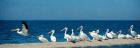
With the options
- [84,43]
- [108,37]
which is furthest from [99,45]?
[108,37]

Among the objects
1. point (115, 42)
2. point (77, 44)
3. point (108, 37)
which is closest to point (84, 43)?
point (77, 44)

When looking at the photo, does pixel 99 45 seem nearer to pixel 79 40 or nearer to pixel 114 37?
pixel 79 40

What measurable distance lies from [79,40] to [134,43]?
17.2ft

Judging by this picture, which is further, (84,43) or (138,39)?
(138,39)

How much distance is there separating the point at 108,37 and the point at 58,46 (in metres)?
9.88

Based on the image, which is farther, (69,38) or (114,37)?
(114,37)

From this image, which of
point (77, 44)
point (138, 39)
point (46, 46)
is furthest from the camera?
point (138, 39)

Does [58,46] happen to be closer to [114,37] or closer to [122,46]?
[122,46]

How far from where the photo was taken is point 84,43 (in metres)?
35.1

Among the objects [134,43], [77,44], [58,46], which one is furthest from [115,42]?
[58,46]

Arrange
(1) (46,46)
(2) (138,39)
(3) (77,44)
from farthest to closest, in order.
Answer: (2) (138,39) < (3) (77,44) < (1) (46,46)

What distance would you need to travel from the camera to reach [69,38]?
35375 millimetres

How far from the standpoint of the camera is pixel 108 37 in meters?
41.0

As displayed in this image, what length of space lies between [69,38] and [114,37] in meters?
7.57
